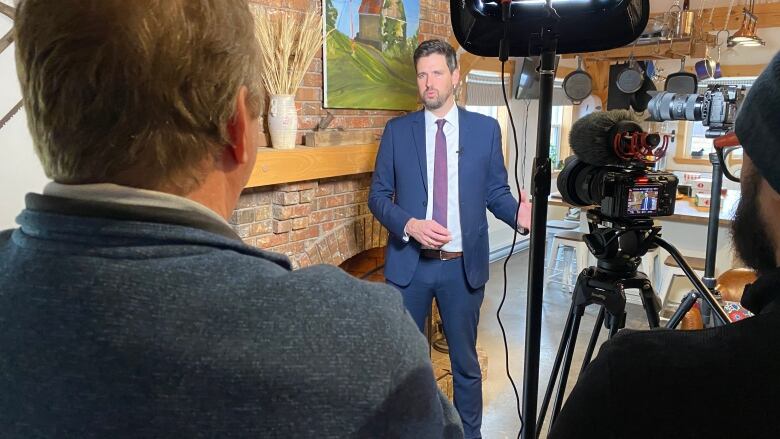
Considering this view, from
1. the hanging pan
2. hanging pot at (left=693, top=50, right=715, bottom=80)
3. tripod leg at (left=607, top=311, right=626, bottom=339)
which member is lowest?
tripod leg at (left=607, top=311, right=626, bottom=339)

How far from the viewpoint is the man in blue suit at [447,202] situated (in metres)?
2.18

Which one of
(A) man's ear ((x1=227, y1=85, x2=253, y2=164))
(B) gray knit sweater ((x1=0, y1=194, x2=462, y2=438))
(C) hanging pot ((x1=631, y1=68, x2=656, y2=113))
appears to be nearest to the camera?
(B) gray knit sweater ((x1=0, y1=194, x2=462, y2=438))

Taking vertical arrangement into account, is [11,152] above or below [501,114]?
below

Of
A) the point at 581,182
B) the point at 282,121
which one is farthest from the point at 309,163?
the point at 581,182

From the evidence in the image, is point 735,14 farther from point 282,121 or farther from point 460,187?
point 282,121

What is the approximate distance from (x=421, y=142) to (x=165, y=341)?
182cm

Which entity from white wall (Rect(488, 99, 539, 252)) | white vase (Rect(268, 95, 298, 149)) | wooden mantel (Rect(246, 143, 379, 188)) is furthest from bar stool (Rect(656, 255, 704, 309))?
white vase (Rect(268, 95, 298, 149))

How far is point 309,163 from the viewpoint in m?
2.23

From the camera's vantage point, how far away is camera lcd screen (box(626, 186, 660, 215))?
→ 1353 mm

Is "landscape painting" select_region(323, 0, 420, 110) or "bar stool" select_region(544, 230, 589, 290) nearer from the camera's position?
"landscape painting" select_region(323, 0, 420, 110)

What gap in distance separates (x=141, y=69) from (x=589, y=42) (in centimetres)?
112

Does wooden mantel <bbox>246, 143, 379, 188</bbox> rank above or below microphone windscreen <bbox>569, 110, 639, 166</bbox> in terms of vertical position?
below

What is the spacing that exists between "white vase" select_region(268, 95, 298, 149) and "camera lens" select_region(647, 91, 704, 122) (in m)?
1.26

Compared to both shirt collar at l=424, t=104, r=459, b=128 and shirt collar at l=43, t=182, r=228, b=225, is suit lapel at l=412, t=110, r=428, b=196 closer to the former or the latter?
shirt collar at l=424, t=104, r=459, b=128
